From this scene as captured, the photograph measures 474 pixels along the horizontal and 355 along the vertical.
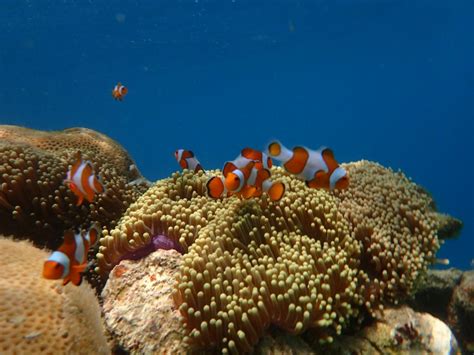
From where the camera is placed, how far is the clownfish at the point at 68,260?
2.08 meters

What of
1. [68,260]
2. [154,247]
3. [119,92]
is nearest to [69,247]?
[68,260]

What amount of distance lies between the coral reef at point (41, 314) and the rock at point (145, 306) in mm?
145

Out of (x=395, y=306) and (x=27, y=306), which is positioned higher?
(x=395, y=306)

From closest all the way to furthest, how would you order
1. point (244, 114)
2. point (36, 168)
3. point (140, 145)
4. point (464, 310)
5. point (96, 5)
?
point (36, 168)
point (464, 310)
point (96, 5)
point (244, 114)
point (140, 145)

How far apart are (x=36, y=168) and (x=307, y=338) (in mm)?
2936

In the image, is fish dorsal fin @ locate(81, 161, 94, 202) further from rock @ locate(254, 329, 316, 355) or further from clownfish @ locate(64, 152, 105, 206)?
rock @ locate(254, 329, 316, 355)

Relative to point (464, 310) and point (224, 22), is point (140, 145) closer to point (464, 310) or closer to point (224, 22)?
point (224, 22)

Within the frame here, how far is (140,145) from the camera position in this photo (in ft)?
379

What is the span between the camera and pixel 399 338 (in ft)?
9.23

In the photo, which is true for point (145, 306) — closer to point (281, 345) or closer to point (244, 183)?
point (281, 345)

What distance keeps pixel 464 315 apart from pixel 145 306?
14.4ft

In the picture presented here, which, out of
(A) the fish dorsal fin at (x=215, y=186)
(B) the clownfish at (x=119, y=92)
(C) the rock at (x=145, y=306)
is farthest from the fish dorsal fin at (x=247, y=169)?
(B) the clownfish at (x=119, y=92)

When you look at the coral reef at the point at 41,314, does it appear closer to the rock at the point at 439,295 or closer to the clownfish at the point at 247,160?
the clownfish at the point at 247,160

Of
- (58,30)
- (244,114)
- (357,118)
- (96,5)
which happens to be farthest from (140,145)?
(96,5)
